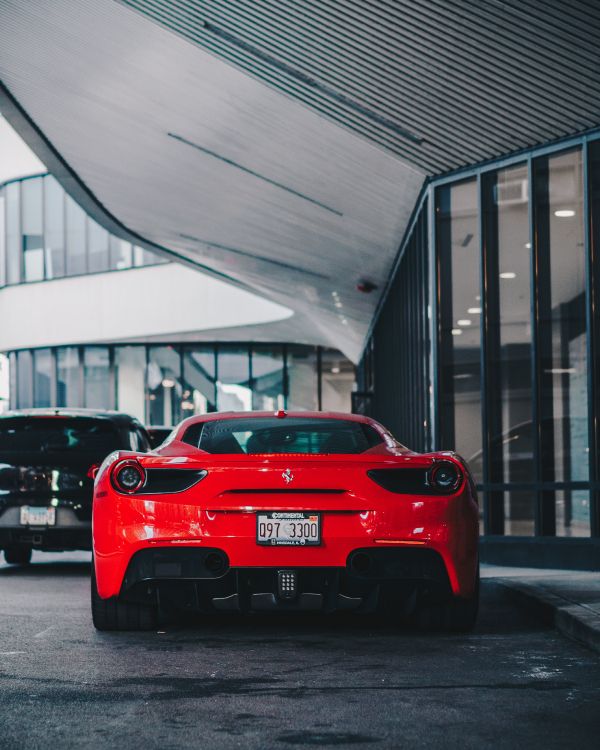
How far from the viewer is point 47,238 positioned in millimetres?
40906

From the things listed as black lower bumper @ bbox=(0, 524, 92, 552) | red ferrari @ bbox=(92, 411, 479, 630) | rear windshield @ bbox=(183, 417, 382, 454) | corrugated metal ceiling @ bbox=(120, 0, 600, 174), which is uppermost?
corrugated metal ceiling @ bbox=(120, 0, 600, 174)

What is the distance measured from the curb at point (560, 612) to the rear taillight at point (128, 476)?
257 cm

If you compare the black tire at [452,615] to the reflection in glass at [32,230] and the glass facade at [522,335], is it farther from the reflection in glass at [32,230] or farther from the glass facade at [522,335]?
the reflection in glass at [32,230]

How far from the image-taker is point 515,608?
829 centimetres

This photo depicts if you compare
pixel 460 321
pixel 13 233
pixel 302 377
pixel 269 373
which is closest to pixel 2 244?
pixel 13 233

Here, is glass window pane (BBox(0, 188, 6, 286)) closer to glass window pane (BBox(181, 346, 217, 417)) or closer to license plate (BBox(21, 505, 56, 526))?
glass window pane (BBox(181, 346, 217, 417))

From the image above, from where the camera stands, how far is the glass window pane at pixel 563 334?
12.2m

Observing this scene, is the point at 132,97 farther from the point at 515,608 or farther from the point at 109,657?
the point at 109,657

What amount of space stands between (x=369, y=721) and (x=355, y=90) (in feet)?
29.5

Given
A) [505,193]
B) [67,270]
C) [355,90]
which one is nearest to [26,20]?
[355,90]

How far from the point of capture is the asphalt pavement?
13.8 feet

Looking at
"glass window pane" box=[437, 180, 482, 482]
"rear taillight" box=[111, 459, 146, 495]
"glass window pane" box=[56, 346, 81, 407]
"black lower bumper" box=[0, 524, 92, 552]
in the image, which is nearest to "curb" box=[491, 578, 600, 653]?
"rear taillight" box=[111, 459, 146, 495]

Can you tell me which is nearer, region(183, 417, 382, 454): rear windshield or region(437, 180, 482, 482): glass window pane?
region(183, 417, 382, 454): rear windshield

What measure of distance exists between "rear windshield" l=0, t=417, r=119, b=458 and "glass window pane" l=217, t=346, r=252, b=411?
89.6ft
